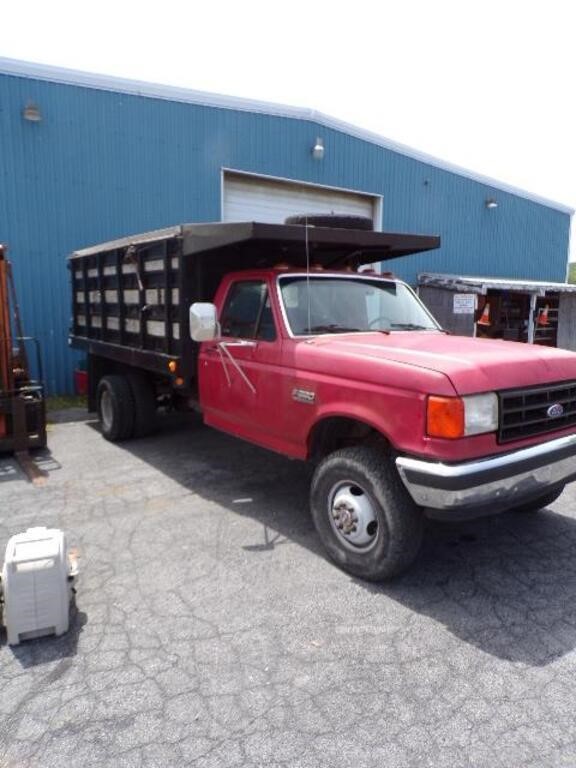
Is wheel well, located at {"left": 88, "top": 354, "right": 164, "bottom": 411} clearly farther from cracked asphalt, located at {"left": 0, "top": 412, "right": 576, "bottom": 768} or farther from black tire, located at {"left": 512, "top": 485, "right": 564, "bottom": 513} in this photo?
black tire, located at {"left": 512, "top": 485, "right": 564, "bottom": 513}

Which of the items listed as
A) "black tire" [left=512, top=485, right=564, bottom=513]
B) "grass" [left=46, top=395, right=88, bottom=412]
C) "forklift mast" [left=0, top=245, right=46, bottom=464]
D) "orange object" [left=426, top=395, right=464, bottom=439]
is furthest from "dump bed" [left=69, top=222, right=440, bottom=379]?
"grass" [left=46, top=395, right=88, bottom=412]

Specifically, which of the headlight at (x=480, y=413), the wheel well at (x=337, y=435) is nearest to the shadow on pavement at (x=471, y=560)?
the wheel well at (x=337, y=435)

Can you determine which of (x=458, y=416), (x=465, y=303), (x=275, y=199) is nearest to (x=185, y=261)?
(x=458, y=416)

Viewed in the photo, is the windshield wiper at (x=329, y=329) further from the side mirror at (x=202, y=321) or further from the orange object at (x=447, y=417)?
the orange object at (x=447, y=417)

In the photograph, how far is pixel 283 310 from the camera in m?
4.59

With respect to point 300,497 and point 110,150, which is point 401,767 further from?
point 110,150

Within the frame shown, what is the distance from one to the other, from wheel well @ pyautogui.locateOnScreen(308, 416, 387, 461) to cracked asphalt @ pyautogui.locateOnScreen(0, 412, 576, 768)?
2.44 feet

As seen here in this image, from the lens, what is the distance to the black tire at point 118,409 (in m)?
7.11

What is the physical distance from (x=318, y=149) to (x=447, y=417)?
11.0 m

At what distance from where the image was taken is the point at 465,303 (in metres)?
13.8

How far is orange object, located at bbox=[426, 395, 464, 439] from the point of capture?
10.5ft

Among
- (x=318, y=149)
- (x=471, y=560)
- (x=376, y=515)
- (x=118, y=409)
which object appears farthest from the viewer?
(x=318, y=149)

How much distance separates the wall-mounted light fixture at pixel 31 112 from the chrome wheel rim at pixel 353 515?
351 inches

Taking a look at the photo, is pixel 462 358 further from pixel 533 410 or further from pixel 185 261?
pixel 185 261
